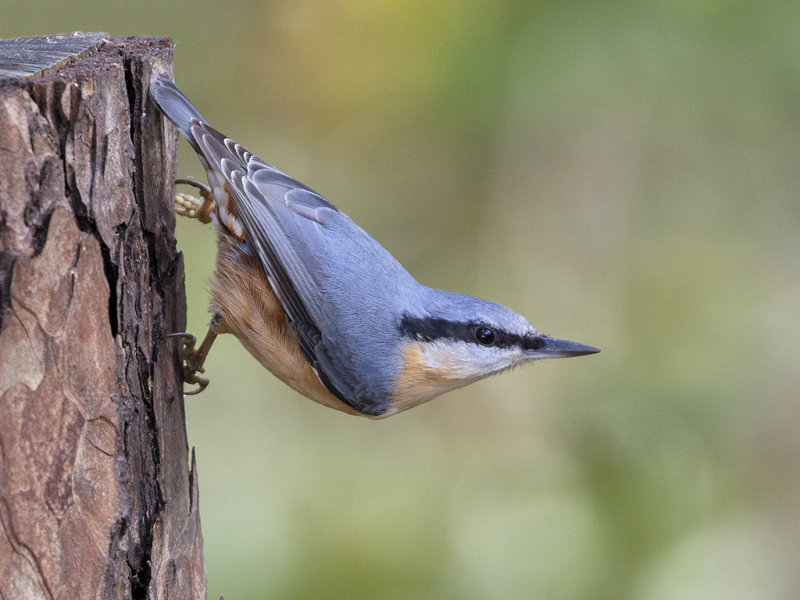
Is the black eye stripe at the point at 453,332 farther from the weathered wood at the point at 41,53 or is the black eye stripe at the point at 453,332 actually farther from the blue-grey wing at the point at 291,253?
the weathered wood at the point at 41,53

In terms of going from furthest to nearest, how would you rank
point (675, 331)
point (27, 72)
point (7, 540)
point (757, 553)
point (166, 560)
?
point (675, 331) → point (757, 553) → point (166, 560) → point (27, 72) → point (7, 540)

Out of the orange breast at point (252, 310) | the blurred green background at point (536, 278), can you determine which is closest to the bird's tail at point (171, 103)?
the orange breast at point (252, 310)

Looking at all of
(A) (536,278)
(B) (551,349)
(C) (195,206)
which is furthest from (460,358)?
(A) (536,278)

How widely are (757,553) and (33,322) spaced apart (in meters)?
2.91

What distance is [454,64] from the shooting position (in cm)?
363

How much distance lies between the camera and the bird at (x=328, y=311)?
2.33 meters

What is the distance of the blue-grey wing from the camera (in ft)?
7.56

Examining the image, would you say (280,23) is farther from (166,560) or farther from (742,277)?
(166,560)

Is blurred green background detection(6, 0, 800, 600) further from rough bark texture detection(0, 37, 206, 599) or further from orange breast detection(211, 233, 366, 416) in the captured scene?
rough bark texture detection(0, 37, 206, 599)

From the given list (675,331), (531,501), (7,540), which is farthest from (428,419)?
(7,540)

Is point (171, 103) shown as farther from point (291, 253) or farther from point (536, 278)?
point (536, 278)

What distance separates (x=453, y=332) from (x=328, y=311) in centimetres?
39

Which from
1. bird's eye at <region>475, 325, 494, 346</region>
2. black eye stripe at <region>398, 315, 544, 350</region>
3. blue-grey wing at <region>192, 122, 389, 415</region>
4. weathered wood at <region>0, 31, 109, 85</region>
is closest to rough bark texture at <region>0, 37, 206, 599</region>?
weathered wood at <region>0, 31, 109, 85</region>

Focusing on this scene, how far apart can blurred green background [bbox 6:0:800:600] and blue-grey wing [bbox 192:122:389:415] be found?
908mm
